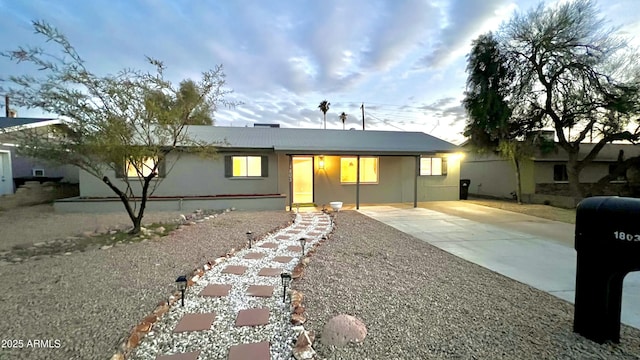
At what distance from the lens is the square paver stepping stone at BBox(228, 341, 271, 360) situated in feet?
7.30

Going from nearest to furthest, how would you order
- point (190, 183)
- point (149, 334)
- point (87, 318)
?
point (149, 334) < point (87, 318) < point (190, 183)

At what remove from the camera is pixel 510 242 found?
241 inches

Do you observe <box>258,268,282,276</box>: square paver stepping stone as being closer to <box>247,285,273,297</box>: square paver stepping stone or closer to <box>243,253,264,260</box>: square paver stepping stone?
<box>247,285,273,297</box>: square paver stepping stone

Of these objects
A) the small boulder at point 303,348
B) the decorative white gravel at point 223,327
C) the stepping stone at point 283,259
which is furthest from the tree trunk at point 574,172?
the small boulder at point 303,348

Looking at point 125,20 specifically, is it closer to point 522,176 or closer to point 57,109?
point 57,109

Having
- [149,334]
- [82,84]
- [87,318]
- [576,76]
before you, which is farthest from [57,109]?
[576,76]

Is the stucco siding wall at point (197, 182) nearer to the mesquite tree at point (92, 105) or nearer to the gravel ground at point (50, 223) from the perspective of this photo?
the gravel ground at point (50, 223)

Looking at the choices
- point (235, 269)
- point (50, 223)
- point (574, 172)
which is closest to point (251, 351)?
point (235, 269)

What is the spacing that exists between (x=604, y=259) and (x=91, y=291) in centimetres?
544

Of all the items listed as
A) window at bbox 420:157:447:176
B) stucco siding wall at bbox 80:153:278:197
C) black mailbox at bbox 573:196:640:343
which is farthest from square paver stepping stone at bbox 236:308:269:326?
window at bbox 420:157:447:176

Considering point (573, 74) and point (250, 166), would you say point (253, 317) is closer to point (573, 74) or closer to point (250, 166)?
point (250, 166)

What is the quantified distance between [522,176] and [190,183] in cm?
1695

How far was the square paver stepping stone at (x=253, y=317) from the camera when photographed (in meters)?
2.72

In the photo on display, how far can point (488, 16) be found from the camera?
879 centimetres
